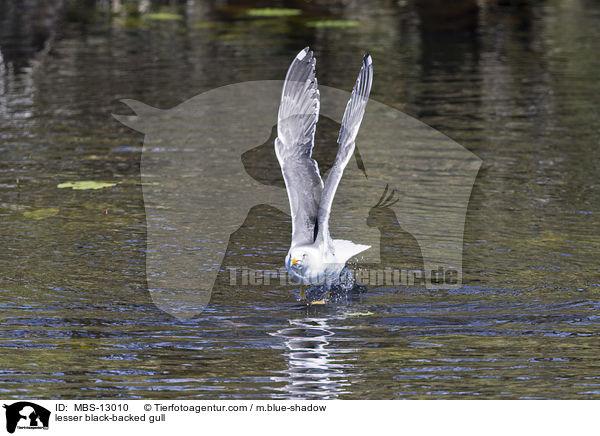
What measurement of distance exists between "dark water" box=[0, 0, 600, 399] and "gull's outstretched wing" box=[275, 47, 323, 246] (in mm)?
693

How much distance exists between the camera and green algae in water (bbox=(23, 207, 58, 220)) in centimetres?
1006

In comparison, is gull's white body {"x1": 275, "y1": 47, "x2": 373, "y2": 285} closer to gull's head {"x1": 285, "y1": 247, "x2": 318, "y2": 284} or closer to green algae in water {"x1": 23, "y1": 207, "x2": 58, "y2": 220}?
gull's head {"x1": 285, "y1": 247, "x2": 318, "y2": 284}

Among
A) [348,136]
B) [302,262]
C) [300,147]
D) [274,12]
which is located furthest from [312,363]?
[274,12]

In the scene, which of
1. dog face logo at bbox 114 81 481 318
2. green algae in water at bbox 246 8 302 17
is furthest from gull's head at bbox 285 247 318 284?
green algae in water at bbox 246 8 302 17

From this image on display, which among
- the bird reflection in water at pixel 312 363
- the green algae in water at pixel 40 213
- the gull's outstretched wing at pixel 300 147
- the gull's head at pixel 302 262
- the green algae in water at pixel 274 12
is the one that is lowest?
the green algae in water at pixel 274 12

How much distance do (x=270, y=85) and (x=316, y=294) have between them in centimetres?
963

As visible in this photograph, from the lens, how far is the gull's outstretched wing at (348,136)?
22.2 ft

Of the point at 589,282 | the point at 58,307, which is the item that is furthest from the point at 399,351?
the point at 58,307

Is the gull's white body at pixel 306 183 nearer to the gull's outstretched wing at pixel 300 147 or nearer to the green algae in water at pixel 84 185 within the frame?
the gull's outstretched wing at pixel 300 147

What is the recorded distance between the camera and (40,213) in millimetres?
10172

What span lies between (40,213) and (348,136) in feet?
14.1
